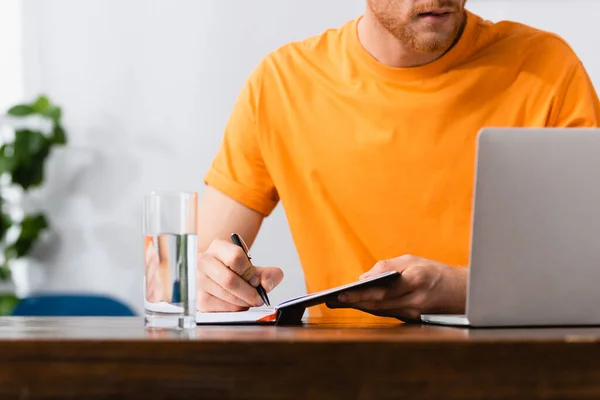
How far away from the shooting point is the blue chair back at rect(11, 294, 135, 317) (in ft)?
8.93

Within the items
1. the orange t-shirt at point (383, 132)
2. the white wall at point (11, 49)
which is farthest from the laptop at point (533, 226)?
the white wall at point (11, 49)

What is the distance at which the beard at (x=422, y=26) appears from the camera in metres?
1.59

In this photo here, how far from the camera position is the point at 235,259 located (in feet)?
4.00

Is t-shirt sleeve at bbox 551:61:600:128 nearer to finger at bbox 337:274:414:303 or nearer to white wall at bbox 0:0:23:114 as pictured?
finger at bbox 337:274:414:303

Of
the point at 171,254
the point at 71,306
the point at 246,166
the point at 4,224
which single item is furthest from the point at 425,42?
the point at 4,224

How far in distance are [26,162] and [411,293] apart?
7.25ft

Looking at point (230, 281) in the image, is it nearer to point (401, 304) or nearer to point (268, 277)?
point (268, 277)

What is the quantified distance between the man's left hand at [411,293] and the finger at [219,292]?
9.5 inches

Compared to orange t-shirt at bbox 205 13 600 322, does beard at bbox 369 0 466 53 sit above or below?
above

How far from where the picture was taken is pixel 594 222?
886 mm

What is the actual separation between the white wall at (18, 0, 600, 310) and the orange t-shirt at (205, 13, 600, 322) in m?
1.18
